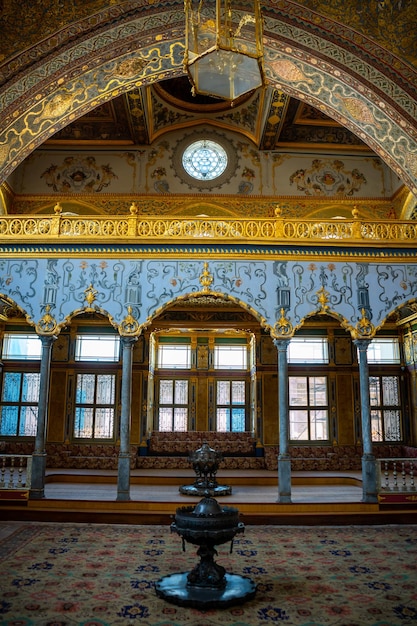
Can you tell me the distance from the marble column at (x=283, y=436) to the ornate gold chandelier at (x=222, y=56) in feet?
15.3

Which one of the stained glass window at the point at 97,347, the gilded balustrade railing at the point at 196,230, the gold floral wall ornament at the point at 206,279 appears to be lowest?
the stained glass window at the point at 97,347

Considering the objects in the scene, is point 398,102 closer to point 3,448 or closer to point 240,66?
point 240,66

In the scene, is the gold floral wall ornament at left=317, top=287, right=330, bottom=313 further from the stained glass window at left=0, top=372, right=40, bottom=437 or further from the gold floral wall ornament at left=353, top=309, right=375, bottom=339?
the stained glass window at left=0, top=372, right=40, bottom=437

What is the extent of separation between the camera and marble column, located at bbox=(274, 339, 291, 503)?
9008mm

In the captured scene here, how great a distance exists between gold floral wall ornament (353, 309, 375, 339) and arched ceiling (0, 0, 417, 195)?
2.35 m

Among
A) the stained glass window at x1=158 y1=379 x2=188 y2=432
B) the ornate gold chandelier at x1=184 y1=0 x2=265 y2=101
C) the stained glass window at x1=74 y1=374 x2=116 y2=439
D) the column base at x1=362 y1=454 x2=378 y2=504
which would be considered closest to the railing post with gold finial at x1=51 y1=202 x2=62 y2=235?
the ornate gold chandelier at x1=184 y1=0 x2=265 y2=101

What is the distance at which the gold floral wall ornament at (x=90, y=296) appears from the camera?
31.2 feet

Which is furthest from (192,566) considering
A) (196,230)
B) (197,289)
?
(196,230)

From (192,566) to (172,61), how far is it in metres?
7.55

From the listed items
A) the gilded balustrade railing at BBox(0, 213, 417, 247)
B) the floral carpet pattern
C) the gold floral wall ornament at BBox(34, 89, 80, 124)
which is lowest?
the floral carpet pattern

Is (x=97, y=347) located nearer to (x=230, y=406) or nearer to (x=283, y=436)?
(x=230, y=406)

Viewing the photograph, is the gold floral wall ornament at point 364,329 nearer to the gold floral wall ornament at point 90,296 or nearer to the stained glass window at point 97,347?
the gold floral wall ornament at point 90,296

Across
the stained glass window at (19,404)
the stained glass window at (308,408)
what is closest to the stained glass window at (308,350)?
the stained glass window at (308,408)

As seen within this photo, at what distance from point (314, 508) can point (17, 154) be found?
752 cm
